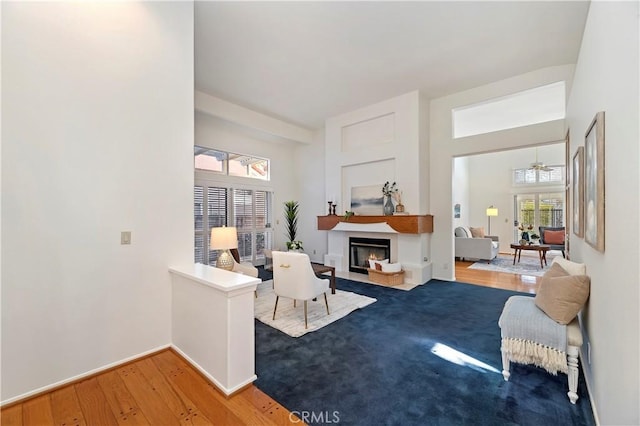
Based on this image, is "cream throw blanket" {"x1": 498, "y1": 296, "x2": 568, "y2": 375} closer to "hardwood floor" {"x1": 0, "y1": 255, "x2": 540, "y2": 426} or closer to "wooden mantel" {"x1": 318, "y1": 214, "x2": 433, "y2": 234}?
"hardwood floor" {"x1": 0, "y1": 255, "x2": 540, "y2": 426}

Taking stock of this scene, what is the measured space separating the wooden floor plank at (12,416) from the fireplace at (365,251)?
200 inches

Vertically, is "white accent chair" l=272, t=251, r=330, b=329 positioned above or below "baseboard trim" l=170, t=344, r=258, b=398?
above

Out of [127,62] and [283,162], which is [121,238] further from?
[283,162]

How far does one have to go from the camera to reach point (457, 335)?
2924 millimetres

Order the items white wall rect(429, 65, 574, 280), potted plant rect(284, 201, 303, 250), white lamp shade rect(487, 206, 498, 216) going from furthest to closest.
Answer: white lamp shade rect(487, 206, 498, 216) → potted plant rect(284, 201, 303, 250) → white wall rect(429, 65, 574, 280)

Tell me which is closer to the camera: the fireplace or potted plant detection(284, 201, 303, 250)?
the fireplace

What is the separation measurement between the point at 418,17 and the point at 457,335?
3.66 meters

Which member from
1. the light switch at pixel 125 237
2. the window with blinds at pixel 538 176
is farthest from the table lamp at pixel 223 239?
the window with blinds at pixel 538 176

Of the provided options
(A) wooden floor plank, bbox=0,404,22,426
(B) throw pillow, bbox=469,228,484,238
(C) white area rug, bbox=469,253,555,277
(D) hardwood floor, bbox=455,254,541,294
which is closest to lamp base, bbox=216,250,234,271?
(A) wooden floor plank, bbox=0,404,22,426

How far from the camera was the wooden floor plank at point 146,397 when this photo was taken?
1709mm

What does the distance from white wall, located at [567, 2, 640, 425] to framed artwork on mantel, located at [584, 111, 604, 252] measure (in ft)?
0.20

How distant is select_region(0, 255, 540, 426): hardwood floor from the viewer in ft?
5.59

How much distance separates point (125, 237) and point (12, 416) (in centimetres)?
131

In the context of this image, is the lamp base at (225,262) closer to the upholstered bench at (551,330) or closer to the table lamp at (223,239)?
the table lamp at (223,239)
